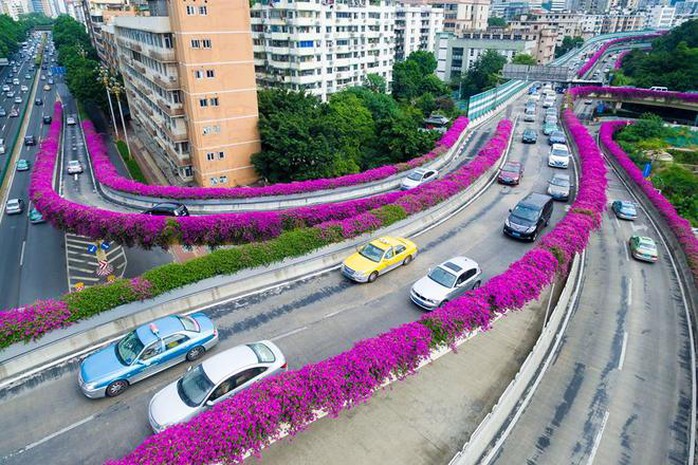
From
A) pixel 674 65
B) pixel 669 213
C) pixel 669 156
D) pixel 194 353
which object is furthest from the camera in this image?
pixel 674 65

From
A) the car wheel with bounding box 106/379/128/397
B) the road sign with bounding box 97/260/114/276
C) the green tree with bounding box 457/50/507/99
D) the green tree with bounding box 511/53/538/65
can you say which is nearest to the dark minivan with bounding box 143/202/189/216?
the road sign with bounding box 97/260/114/276

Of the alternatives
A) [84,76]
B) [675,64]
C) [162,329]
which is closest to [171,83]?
[162,329]

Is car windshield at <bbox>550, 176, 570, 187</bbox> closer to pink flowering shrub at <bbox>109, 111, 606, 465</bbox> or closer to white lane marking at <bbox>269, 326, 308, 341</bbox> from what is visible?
pink flowering shrub at <bbox>109, 111, 606, 465</bbox>

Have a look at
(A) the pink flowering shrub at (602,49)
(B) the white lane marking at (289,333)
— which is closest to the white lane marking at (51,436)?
(B) the white lane marking at (289,333)

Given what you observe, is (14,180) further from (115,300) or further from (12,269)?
(115,300)

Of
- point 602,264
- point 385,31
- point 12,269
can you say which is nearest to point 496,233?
point 602,264

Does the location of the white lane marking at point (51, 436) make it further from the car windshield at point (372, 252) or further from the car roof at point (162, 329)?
the car windshield at point (372, 252)

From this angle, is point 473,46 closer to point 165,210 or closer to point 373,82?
point 373,82
